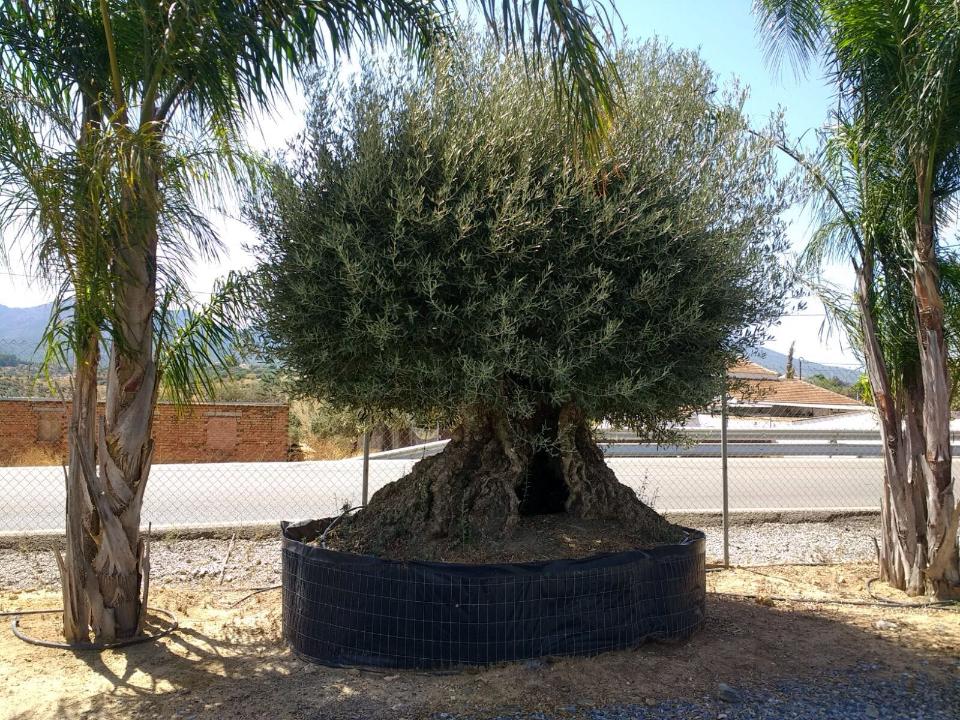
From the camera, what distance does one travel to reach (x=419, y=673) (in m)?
4.73

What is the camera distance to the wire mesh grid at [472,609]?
471cm

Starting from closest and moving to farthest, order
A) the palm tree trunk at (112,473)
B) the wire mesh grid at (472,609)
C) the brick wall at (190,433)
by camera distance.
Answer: the wire mesh grid at (472,609) → the palm tree trunk at (112,473) → the brick wall at (190,433)

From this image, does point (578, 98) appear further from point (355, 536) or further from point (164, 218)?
point (355, 536)

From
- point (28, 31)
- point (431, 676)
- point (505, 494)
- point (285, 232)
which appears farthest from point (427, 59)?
point (431, 676)

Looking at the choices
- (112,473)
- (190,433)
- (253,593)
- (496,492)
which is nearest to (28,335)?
(253,593)

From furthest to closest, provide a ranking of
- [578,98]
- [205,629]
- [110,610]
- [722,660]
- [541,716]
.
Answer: [205,629] → [110,610] → [722,660] → [578,98] → [541,716]

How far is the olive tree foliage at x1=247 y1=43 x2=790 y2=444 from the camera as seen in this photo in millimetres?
4801

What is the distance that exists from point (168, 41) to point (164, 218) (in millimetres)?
1034

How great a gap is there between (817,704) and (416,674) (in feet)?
6.97

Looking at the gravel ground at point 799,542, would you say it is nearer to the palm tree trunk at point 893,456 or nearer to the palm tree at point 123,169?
the palm tree trunk at point 893,456

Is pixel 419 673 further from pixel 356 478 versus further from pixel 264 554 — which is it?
pixel 356 478

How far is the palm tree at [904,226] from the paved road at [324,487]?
3960mm

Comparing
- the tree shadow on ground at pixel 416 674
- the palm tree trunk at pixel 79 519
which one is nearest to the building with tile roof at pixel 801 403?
the tree shadow on ground at pixel 416 674

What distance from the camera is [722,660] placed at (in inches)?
196
